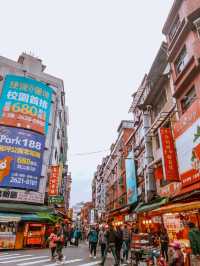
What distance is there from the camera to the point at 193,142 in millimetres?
13500

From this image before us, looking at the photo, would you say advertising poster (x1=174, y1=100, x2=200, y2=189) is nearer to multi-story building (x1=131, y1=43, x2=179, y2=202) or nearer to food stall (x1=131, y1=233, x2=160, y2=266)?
multi-story building (x1=131, y1=43, x2=179, y2=202)

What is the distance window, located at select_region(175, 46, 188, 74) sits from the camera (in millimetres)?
17078

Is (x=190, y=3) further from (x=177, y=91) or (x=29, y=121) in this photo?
(x=29, y=121)

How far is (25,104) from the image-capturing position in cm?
A: 2800

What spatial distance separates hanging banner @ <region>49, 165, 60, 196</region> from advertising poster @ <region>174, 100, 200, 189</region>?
16.6m

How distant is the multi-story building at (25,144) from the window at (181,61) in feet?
57.6

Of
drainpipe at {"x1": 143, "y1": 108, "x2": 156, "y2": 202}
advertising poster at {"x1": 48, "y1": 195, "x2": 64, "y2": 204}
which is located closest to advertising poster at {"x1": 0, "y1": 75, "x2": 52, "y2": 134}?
advertising poster at {"x1": 48, "y1": 195, "x2": 64, "y2": 204}

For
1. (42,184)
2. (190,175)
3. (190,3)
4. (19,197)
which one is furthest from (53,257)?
(190,3)

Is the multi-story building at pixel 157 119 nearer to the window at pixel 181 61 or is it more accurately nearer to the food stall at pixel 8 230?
the window at pixel 181 61

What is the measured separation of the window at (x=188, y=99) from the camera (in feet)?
51.8

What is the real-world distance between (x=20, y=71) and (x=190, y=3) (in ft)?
76.0

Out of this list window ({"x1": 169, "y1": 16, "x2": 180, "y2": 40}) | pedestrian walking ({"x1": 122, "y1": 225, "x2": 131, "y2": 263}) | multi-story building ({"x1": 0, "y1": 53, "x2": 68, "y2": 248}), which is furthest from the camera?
multi-story building ({"x1": 0, "y1": 53, "x2": 68, "y2": 248})

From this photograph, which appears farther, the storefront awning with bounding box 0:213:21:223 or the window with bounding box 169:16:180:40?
the storefront awning with bounding box 0:213:21:223

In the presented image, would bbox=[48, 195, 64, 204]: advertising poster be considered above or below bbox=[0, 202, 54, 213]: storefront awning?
above
